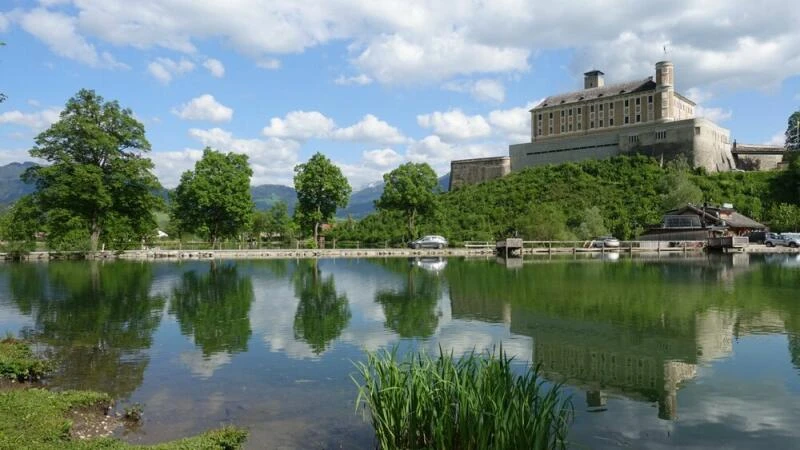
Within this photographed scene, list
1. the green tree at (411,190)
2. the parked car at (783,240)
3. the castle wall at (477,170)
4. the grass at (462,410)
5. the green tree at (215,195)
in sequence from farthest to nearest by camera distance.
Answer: the castle wall at (477,170), the green tree at (411,190), the parked car at (783,240), the green tree at (215,195), the grass at (462,410)

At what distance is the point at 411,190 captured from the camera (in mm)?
69938

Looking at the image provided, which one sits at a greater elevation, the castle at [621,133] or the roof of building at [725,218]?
the castle at [621,133]

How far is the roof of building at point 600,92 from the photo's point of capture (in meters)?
95.6

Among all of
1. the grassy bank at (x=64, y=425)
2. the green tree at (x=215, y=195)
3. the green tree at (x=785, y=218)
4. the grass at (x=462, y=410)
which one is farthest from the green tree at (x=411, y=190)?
the grass at (x=462, y=410)

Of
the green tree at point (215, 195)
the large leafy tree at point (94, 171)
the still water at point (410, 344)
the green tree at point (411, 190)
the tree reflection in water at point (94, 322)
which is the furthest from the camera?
the green tree at point (411, 190)

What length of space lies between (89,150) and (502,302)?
44476mm

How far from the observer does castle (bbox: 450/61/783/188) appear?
8684 cm

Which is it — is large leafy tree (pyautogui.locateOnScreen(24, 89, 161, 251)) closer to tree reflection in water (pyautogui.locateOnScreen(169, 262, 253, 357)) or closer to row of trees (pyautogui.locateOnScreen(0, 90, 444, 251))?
row of trees (pyautogui.locateOnScreen(0, 90, 444, 251))

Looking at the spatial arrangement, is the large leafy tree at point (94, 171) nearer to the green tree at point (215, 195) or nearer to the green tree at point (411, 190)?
the green tree at point (215, 195)

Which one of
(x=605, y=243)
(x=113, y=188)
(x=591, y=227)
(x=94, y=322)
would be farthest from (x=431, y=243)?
(x=94, y=322)

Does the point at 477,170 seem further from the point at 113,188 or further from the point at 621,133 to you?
the point at 113,188

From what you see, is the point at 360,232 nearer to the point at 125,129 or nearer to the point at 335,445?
the point at 125,129

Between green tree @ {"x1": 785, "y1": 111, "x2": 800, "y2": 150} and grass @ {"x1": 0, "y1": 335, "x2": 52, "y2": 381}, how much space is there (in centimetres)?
10792

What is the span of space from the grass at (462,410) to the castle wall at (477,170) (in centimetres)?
9493
